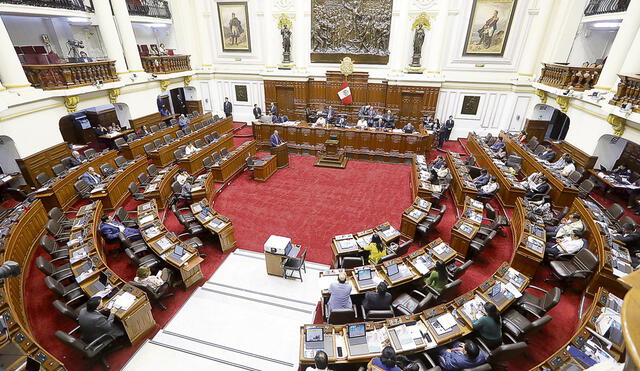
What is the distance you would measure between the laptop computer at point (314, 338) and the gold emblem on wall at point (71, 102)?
12.8 meters

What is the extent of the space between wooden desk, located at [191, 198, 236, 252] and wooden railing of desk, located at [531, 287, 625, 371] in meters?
6.92

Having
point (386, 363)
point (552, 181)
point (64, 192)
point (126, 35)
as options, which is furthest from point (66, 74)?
point (552, 181)

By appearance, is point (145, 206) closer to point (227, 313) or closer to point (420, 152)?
point (227, 313)

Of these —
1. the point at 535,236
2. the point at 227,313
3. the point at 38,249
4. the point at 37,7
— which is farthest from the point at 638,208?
the point at 37,7

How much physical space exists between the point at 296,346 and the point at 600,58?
58.5 feet

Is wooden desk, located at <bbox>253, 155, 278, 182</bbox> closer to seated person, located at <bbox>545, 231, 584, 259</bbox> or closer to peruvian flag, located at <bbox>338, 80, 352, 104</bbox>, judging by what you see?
peruvian flag, located at <bbox>338, 80, 352, 104</bbox>

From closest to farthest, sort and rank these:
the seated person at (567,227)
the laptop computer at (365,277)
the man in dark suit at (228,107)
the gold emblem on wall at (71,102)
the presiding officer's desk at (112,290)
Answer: the presiding officer's desk at (112,290)
the laptop computer at (365,277)
the seated person at (567,227)
the gold emblem on wall at (71,102)
the man in dark suit at (228,107)

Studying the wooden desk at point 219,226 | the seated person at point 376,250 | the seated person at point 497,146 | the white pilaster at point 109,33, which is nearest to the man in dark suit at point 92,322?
the wooden desk at point 219,226

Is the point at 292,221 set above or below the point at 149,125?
below

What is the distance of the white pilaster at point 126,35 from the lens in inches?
546

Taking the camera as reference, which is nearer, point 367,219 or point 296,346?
point 296,346

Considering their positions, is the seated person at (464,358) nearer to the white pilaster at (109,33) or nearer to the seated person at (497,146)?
the seated person at (497,146)

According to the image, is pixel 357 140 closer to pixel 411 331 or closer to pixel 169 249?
pixel 169 249

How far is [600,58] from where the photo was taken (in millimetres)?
13734
